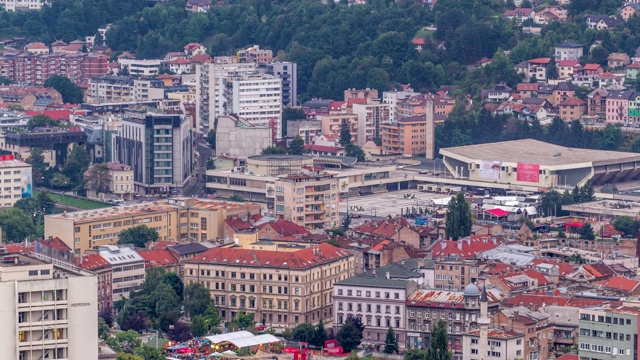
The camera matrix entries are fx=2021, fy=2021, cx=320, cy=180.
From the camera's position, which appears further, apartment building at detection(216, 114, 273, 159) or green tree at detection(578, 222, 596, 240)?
apartment building at detection(216, 114, 273, 159)

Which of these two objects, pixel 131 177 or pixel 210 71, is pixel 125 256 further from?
pixel 210 71

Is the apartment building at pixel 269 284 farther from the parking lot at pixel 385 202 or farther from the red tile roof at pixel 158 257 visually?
the parking lot at pixel 385 202

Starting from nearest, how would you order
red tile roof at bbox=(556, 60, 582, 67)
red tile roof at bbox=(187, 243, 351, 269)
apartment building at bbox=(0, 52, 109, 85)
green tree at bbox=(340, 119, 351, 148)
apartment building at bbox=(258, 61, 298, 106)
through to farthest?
→ red tile roof at bbox=(187, 243, 351, 269) < green tree at bbox=(340, 119, 351, 148) < apartment building at bbox=(258, 61, 298, 106) < red tile roof at bbox=(556, 60, 582, 67) < apartment building at bbox=(0, 52, 109, 85)

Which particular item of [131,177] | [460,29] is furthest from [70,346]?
[460,29]

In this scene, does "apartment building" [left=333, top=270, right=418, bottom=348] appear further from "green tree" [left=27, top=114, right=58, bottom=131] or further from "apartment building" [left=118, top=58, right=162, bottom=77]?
"apartment building" [left=118, top=58, right=162, bottom=77]

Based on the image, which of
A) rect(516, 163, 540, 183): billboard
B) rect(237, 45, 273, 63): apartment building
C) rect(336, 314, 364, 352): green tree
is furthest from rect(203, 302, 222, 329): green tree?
rect(237, 45, 273, 63): apartment building

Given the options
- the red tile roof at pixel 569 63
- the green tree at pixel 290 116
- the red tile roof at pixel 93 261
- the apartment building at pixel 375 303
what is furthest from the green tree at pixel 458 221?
the red tile roof at pixel 569 63

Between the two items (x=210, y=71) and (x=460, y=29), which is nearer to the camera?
(x=210, y=71)

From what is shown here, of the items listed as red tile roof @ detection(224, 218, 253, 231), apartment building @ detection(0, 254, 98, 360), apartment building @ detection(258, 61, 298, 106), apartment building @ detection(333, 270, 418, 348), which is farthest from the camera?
apartment building @ detection(258, 61, 298, 106)
